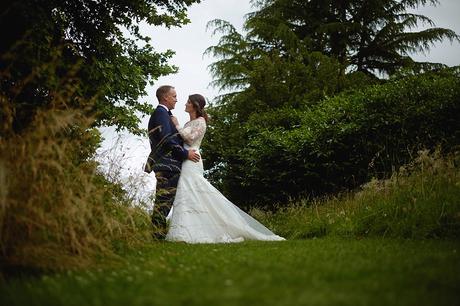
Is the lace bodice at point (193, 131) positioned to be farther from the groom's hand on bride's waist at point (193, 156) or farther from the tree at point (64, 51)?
the tree at point (64, 51)

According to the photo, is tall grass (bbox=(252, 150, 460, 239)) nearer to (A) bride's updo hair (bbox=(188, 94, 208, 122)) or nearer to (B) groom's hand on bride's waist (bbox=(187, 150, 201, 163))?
(B) groom's hand on bride's waist (bbox=(187, 150, 201, 163))

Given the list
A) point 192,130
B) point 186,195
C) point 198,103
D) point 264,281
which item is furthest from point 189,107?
point 264,281

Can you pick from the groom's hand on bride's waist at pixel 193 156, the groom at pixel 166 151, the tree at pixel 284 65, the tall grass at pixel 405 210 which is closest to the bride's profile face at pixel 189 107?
the groom at pixel 166 151

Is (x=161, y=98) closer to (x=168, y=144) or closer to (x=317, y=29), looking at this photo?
(x=168, y=144)

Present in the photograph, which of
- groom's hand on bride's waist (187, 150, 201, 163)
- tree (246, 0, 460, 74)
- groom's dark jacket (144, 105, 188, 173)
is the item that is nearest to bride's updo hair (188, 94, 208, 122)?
groom's dark jacket (144, 105, 188, 173)

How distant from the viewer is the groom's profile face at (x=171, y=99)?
7207 mm

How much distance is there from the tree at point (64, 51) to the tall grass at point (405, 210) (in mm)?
3953

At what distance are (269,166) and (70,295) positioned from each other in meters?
8.92

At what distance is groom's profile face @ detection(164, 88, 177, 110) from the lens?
23.6ft

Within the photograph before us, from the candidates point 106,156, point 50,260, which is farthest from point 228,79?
point 50,260

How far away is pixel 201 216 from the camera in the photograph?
6.76 meters

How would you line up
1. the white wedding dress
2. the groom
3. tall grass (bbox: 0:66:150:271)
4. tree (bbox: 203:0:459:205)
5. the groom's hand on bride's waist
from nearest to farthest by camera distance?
tall grass (bbox: 0:66:150:271) < the white wedding dress < the groom < the groom's hand on bride's waist < tree (bbox: 203:0:459:205)

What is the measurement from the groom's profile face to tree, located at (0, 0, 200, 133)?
93 cm

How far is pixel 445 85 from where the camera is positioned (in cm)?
853
